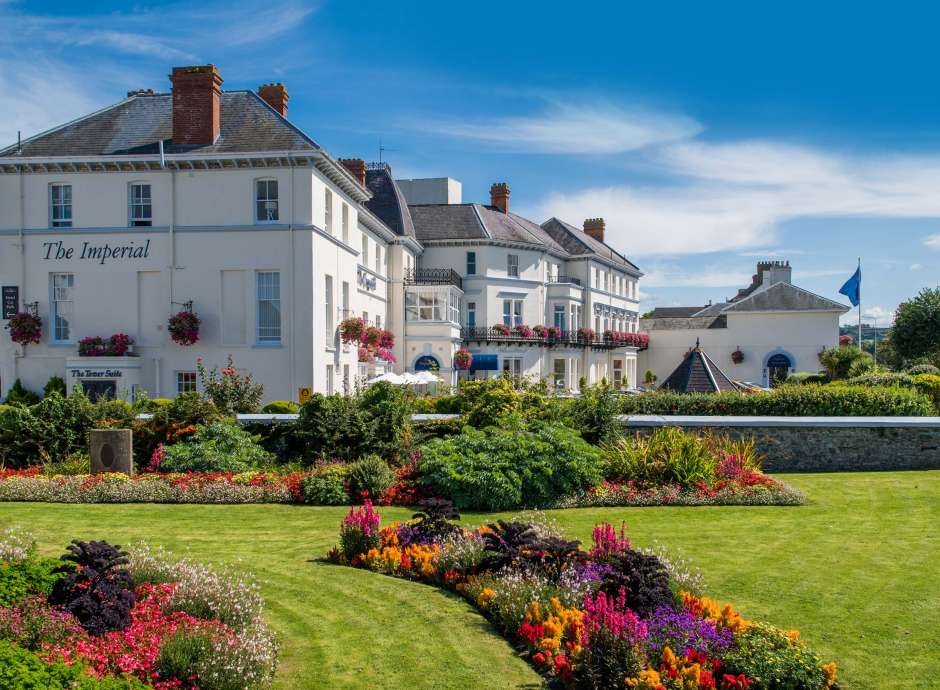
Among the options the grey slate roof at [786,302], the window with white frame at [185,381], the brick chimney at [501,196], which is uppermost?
the brick chimney at [501,196]

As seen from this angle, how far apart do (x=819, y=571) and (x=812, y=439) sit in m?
9.64

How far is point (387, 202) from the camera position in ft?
138

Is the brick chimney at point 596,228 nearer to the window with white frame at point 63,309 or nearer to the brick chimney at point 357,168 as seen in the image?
the brick chimney at point 357,168

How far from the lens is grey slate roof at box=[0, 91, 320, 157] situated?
87.7 feet

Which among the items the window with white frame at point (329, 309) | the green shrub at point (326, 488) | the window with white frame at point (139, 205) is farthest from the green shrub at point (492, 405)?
the window with white frame at point (139, 205)

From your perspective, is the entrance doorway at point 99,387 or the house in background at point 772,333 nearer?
the entrance doorway at point 99,387

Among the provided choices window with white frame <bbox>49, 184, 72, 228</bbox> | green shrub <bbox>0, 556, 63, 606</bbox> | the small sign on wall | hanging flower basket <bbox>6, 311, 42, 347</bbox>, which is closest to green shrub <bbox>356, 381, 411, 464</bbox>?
green shrub <bbox>0, 556, 63, 606</bbox>

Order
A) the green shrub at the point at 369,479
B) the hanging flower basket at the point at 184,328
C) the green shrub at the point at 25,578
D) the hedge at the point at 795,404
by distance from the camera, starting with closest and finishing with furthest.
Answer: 1. the green shrub at the point at 25,578
2. the green shrub at the point at 369,479
3. the hedge at the point at 795,404
4. the hanging flower basket at the point at 184,328

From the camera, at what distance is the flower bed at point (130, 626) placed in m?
6.29

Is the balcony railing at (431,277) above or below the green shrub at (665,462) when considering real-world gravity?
above

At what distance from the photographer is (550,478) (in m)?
14.4

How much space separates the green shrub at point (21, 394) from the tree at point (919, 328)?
4833 cm

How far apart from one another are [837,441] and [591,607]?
13.6m

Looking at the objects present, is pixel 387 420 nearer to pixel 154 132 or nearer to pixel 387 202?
pixel 154 132
